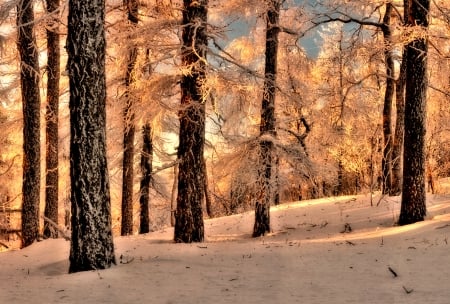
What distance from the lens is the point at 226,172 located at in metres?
12.3

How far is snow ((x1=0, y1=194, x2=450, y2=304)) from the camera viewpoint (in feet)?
17.9

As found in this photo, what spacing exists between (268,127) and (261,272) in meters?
5.96

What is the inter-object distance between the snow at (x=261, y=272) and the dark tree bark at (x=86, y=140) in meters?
0.51

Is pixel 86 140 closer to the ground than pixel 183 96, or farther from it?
closer to the ground

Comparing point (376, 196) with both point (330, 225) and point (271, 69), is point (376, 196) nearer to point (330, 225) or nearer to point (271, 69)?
point (330, 225)

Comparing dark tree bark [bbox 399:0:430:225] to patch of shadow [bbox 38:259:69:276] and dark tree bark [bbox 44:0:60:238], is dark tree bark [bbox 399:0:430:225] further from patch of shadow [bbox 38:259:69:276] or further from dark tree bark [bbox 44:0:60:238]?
dark tree bark [bbox 44:0:60:238]

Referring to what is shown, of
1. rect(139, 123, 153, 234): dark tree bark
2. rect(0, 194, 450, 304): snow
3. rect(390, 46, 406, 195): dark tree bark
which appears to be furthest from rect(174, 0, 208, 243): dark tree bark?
rect(390, 46, 406, 195): dark tree bark

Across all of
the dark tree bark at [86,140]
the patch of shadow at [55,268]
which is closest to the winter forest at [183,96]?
the dark tree bark at [86,140]

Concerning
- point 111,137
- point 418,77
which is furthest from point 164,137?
point 418,77

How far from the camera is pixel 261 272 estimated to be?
6.74 meters

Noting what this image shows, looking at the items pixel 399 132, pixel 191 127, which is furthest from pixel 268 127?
pixel 399 132

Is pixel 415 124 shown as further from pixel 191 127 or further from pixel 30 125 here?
pixel 30 125

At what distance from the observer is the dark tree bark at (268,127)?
11836mm

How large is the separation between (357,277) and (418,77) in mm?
5254
